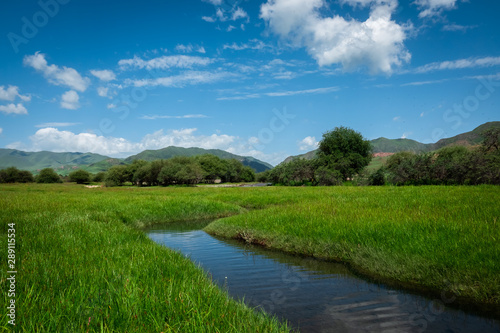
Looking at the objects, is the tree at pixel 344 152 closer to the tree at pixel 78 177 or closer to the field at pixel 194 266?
the field at pixel 194 266

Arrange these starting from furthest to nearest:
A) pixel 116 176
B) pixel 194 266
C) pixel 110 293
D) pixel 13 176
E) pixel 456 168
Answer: pixel 116 176 → pixel 13 176 → pixel 456 168 → pixel 194 266 → pixel 110 293

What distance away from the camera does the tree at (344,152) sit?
61.9 meters

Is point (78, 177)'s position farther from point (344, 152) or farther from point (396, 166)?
point (396, 166)

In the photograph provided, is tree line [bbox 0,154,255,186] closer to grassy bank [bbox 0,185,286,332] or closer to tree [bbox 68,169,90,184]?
tree [bbox 68,169,90,184]

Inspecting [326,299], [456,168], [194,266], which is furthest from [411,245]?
[456,168]

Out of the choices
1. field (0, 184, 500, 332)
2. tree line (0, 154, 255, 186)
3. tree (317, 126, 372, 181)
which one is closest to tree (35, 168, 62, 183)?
tree line (0, 154, 255, 186)

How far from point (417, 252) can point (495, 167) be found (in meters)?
35.5

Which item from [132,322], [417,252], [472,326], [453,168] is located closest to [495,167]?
[453,168]

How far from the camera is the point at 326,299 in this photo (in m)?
7.57

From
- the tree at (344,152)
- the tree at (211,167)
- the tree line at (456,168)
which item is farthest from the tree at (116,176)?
the tree line at (456,168)

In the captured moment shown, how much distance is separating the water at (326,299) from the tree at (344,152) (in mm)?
52770

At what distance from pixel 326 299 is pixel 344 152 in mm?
61134

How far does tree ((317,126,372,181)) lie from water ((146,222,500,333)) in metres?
52.8

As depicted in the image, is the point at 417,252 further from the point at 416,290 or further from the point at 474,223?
the point at 474,223
